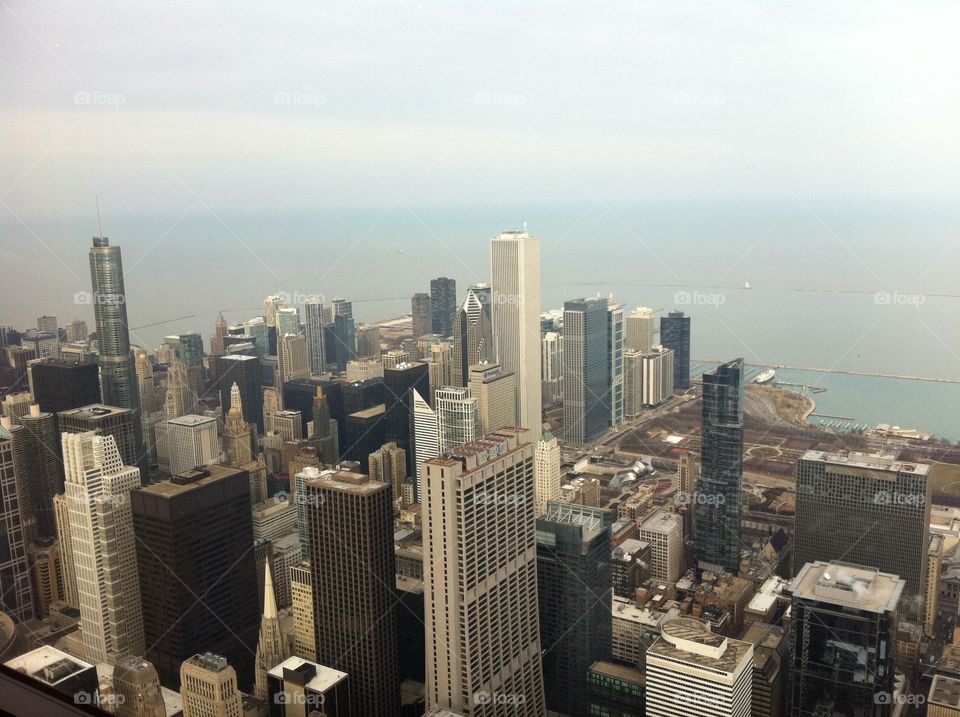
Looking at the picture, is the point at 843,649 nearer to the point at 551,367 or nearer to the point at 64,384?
the point at 551,367

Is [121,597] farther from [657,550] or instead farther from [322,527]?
[657,550]

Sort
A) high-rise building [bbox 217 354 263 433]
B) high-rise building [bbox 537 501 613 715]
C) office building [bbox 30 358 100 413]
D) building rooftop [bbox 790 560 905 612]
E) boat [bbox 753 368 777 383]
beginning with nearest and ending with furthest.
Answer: building rooftop [bbox 790 560 905 612], high-rise building [bbox 537 501 613 715], boat [bbox 753 368 777 383], office building [bbox 30 358 100 413], high-rise building [bbox 217 354 263 433]

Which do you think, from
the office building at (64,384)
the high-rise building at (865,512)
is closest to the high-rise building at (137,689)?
the office building at (64,384)

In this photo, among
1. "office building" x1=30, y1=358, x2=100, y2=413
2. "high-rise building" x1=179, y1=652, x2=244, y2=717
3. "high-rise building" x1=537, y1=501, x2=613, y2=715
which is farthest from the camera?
"office building" x1=30, y1=358, x2=100, y2=413

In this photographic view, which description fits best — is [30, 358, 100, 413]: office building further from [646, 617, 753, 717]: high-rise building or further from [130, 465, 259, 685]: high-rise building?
[646, 617, 753, 717]: high-rise building

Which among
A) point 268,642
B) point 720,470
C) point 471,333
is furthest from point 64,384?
point 720,470

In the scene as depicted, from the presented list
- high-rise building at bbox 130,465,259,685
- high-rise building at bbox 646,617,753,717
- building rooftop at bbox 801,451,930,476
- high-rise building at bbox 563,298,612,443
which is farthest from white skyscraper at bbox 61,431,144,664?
building rooftop at bbox 801,451,930,476
